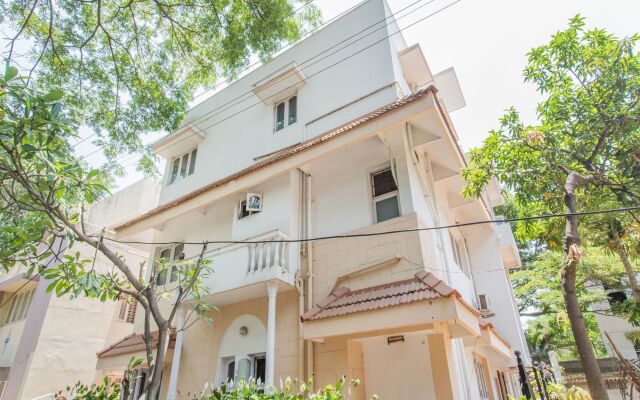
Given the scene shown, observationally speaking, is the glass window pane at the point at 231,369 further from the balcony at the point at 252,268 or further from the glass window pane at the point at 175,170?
the glass window pane at the point at 175,170

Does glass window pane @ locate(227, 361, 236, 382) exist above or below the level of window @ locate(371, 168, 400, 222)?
below

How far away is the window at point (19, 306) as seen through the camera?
1445 centimetres

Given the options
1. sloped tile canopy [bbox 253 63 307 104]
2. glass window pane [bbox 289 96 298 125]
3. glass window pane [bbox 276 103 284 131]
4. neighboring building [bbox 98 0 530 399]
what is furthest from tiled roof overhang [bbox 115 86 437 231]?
sloped tile canopy [bbox 253 63 307 104]

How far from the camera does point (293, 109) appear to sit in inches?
449

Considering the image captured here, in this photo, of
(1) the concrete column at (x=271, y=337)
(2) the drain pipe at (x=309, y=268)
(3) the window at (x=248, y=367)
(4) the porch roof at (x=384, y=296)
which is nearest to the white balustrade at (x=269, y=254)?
(1) the concrete column at (x=271, y=337)

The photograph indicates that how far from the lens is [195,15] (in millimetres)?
8664

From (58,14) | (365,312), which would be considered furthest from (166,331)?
(58,14)

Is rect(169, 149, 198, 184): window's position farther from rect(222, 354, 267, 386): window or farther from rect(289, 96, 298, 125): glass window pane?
rect(222, 354, 267, 386): window

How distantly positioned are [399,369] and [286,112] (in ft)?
26.7

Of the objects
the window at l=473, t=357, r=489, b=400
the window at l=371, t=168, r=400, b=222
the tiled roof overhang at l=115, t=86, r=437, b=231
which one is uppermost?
the tiled roof overhang at l=115, t=86, r=437, b=231

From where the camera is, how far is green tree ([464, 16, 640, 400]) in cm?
635

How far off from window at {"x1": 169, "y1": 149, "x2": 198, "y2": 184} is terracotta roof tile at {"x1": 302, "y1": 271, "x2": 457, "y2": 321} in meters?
8.59

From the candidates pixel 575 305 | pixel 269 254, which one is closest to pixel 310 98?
pixel 269 254

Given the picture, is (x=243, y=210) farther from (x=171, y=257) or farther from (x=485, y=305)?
(x=485, y=305)
